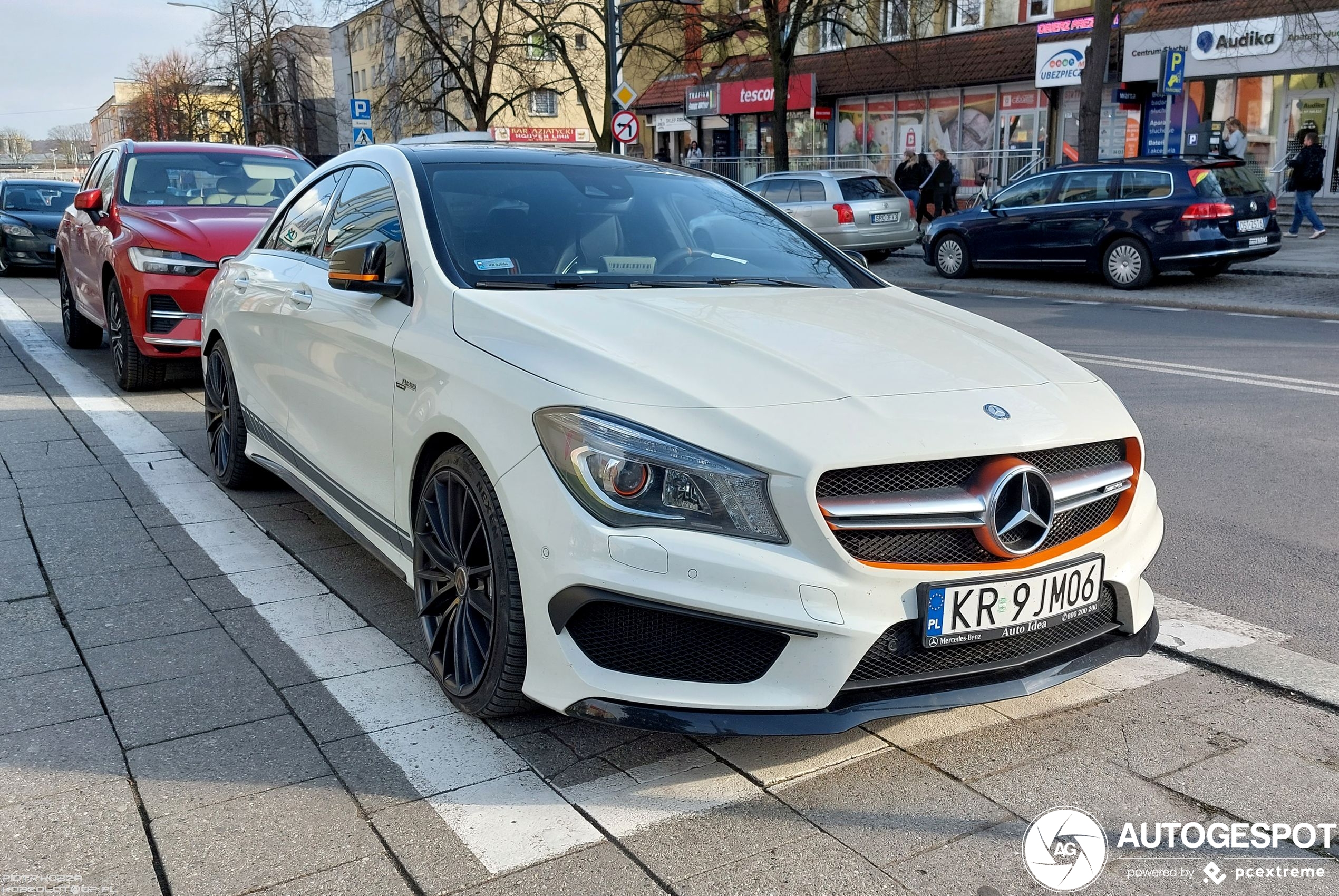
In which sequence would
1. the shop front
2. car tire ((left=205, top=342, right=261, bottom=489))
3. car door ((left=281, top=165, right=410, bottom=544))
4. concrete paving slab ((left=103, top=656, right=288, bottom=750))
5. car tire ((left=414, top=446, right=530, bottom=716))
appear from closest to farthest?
car tire ((left=414, top=446, right=530, bottom=716)) → concrete paving slab ((left=103, top=656, right=288, bottom=750)) → car door ((left=281, top=165, right=410, bottom=544)) → car tire ((left=205, top=342, right=261, bottom=489)) → the shop front

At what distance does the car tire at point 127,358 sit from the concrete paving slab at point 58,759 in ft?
17.5

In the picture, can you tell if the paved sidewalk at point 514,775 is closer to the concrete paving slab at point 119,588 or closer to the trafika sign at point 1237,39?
the concrete paving slab at point 119,588

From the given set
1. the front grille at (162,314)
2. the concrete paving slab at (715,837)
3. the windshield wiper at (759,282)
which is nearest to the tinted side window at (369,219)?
the windshield wiper at (759,282)

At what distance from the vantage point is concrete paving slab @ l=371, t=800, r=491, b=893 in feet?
8.35

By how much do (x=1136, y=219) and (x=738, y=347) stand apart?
13197mm

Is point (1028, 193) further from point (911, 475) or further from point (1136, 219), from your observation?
point (911, 475)

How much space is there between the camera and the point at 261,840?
2.69 metres

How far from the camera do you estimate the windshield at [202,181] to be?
349 inches

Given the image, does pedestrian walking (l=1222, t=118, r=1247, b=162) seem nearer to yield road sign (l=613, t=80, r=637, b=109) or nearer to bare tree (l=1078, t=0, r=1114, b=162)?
bare tree (l=1078, t=0, r=1114, b=162)

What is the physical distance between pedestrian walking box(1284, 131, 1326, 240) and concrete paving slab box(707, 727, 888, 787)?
1986 cm

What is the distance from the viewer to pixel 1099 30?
18.4 metres

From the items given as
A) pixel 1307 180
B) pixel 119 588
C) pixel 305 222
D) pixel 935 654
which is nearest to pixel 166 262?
pixel 305 222

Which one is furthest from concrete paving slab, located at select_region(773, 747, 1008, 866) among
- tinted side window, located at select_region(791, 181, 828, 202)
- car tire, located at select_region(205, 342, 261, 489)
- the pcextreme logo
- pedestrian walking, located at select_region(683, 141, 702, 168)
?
pedestrian walking, located at select_region(683, 141, 702, 168)

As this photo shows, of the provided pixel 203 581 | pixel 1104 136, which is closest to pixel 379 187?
pixel 203 581
